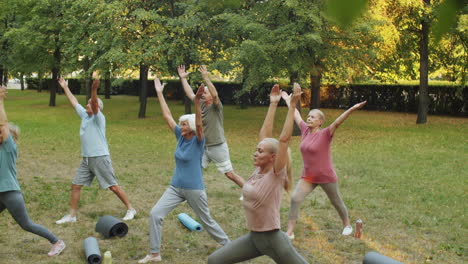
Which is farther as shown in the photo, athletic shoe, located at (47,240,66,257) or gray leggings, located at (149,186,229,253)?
athletic shoe, located at (47,240,66,257)

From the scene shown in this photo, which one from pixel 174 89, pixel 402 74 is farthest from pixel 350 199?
pixel 174 89

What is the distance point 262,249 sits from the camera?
446 cm

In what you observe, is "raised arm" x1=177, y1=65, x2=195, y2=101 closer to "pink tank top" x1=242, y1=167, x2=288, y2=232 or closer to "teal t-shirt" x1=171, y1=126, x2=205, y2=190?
"teal t-shirt" x1=171, y1=126, x2=205, y2=190

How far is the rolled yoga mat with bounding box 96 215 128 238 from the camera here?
6.98 metres

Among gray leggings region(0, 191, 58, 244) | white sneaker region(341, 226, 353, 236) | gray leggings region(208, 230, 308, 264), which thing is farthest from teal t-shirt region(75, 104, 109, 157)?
white sneaker region(341, 226, 353, 236)

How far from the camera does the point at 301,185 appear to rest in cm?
695

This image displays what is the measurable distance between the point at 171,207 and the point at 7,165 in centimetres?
194

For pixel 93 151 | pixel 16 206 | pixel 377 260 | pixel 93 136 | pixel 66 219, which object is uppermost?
pixel 93 136

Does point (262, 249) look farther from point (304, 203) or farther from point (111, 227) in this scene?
point (304, 203)

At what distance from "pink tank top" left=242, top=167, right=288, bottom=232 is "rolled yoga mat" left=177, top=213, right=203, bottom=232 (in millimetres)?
3026

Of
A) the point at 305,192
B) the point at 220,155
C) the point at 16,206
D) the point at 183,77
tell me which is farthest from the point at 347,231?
the point at 16,206

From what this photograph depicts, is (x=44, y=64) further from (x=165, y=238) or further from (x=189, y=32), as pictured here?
(x=165, y=238)

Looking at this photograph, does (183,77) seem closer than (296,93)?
No

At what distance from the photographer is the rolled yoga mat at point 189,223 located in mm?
7352
